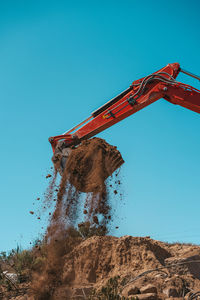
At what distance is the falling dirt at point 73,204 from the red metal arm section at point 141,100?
0.45 meters

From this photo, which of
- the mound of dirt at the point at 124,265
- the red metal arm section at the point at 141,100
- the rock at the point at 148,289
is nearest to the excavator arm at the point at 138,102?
the red metal arm section at the point at 141,100

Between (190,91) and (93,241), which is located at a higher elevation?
(190,91)

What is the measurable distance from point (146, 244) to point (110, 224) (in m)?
2.36

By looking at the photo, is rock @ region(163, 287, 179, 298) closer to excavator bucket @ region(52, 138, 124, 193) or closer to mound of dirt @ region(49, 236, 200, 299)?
mound of dirt @ region(49, 236, 200, 299)

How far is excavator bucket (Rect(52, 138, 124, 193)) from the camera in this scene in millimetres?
8703

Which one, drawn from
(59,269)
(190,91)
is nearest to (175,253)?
(59,269)

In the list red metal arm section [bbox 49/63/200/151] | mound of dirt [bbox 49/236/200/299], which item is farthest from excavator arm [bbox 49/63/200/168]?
mound of dirt [bbox 49/236/200/299]

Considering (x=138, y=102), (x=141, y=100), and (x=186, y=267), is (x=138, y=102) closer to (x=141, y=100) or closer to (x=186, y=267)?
(x=141, y=100)

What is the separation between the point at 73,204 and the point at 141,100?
3154 millimetres

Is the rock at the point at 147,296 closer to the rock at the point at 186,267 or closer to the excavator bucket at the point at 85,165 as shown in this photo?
the rock at the point at 186,267

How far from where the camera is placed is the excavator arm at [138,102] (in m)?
9.02

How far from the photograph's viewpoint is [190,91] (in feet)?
29.6

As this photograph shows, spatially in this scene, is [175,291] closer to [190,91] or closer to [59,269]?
[59,269]

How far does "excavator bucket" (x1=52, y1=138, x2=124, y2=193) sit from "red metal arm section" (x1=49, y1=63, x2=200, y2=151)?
345mm
